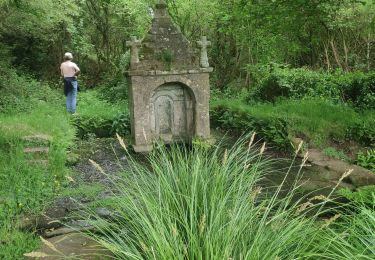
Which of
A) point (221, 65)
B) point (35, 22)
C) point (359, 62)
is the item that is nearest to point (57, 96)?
point (35, 22)

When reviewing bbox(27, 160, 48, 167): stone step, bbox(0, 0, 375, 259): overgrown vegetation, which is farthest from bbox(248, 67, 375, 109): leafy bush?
bbox(27, 160, 48, 167): stone step

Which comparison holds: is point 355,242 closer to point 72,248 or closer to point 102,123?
point 72,248

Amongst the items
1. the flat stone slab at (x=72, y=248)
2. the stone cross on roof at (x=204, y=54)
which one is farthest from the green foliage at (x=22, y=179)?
the stone cross on roof at (x=204, y=54)

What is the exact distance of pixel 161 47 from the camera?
25.2 feet

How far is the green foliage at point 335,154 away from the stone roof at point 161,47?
9.46 feet

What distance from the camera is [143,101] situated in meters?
7.71

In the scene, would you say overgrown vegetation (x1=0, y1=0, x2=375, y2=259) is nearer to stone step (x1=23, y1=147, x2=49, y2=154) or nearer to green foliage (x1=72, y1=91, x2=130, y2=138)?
green foliage (x1=72, y1=91, x2=130, y2=138)

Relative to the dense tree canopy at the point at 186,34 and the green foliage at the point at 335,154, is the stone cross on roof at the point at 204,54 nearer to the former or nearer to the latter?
the green foliage at the point at 335,154

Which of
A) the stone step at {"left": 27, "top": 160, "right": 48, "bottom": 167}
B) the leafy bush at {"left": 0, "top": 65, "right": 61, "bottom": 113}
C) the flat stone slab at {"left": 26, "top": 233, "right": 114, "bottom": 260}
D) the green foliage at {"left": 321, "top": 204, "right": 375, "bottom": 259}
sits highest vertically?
the leafy bush at {"left": 0, "top": 65, "right": 61, "bottom": 113}

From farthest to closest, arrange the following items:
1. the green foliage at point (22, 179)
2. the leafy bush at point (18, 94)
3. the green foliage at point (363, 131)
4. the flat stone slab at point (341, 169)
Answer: the leafy bush at point (18, 94) < the green foliage at point (363, 131) < the flat stone slab at point (341, 169) < the green foliage at point (22, 179)

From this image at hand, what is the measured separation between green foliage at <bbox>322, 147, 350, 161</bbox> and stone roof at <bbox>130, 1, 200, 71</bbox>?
113 inches

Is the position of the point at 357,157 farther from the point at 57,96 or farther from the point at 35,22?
the point at 35,22

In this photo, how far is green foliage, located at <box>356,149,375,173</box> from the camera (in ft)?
19.6

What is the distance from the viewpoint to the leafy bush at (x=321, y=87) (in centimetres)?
891
